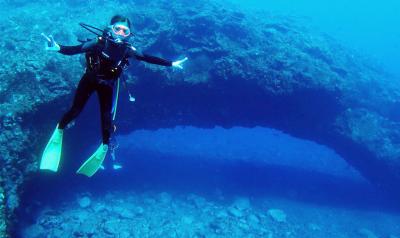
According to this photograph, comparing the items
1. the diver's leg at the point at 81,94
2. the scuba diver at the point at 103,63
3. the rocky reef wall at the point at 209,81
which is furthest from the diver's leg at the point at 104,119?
the rocky reef wall at the point at 209,81

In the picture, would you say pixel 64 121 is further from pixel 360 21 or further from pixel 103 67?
pixel 360 21

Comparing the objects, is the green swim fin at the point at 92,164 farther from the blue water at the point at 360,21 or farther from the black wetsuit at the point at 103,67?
the blue water at the point at 360,21

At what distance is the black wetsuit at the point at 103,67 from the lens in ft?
15.4

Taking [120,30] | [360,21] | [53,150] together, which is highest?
[360,21]

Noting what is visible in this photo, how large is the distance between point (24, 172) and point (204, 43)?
26.8ft

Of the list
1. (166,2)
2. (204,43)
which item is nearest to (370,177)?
(204,43)

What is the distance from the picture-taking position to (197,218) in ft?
46.0

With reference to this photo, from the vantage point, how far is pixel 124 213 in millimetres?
13211

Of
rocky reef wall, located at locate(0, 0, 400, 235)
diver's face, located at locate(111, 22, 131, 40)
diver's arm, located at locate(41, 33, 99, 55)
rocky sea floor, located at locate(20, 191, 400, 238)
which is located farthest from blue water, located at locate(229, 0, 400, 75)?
diver's arm, located at locate(41, 33, 99, 55)

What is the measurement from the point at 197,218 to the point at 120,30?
11.0 metres

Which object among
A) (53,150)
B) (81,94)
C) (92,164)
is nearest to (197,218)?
(92,164)

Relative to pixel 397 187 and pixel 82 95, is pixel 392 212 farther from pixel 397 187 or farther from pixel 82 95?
pixel 82 95

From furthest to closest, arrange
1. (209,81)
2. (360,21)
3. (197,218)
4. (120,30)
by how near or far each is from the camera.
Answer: (360,21) → (197,218) → (209,81) → (120,30)

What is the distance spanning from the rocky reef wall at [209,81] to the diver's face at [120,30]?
5.56 meters
